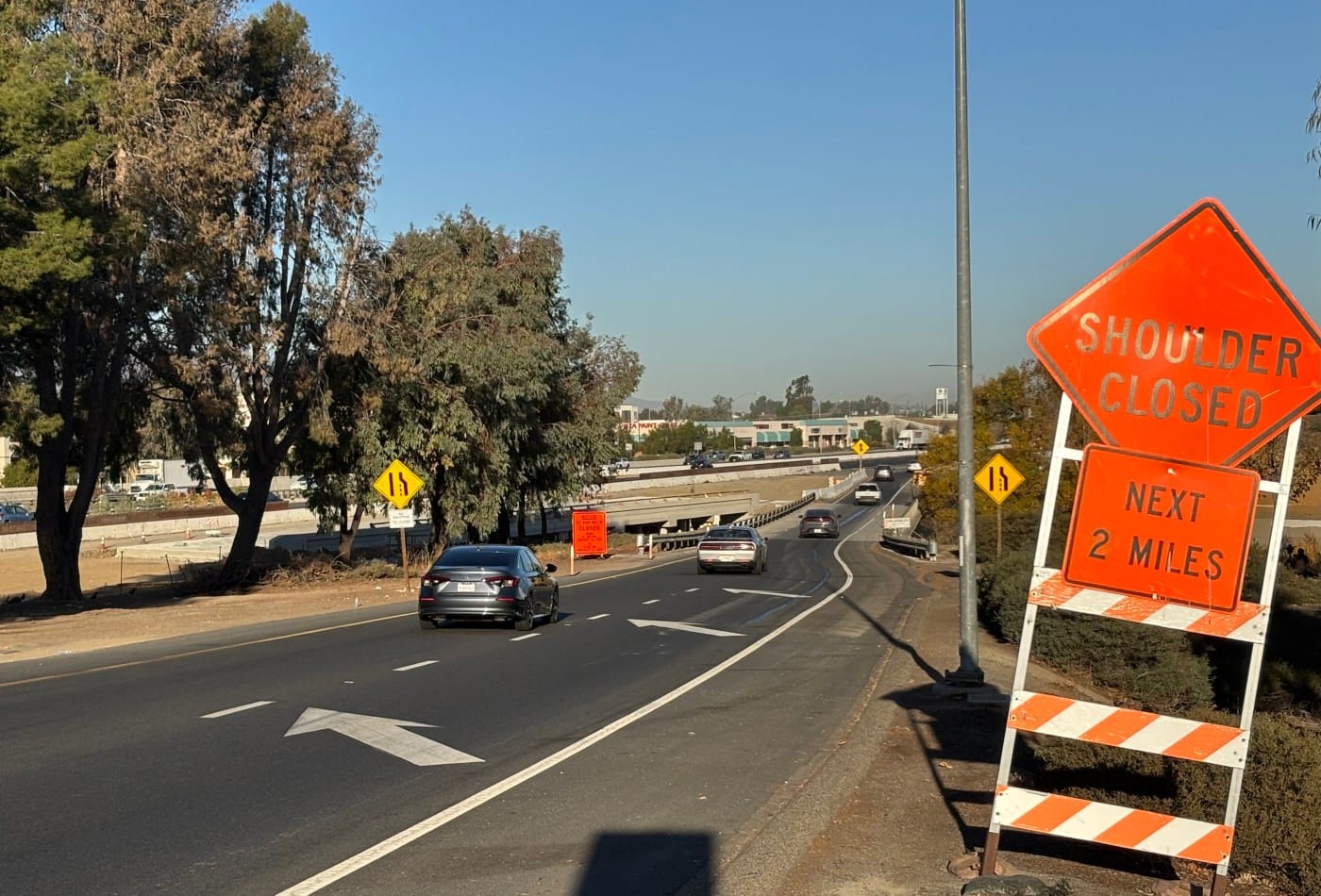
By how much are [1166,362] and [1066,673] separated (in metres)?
11.5

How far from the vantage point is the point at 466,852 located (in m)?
7.54

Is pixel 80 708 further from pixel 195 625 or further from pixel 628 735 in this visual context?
pixel 195 625

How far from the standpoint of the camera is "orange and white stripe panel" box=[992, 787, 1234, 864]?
6281 mm

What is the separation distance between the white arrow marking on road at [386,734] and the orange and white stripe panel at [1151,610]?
5392 millimetres

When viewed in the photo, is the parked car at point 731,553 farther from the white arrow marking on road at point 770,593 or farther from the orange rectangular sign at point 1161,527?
the orange rectangular sign at point 1161,527

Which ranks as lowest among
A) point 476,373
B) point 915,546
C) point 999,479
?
point 915,546

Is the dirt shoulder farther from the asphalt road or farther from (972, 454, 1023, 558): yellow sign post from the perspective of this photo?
(972, 454, 1023, 558): yellow sign post

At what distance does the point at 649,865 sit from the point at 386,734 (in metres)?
4.69

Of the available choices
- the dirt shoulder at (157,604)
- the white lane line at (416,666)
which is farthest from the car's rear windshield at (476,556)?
the dirt shoulder at (157,604)

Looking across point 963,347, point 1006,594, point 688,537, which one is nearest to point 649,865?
point 963,347

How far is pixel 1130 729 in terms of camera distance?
6387 millimetres

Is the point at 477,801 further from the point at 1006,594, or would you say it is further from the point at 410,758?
the point at 1006,594

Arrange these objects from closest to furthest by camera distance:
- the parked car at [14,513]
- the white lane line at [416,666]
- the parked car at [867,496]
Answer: the white lane line at [416,666]
the parked car at [14,513]
the parked car at [867,496]

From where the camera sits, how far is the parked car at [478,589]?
67.3 feet
